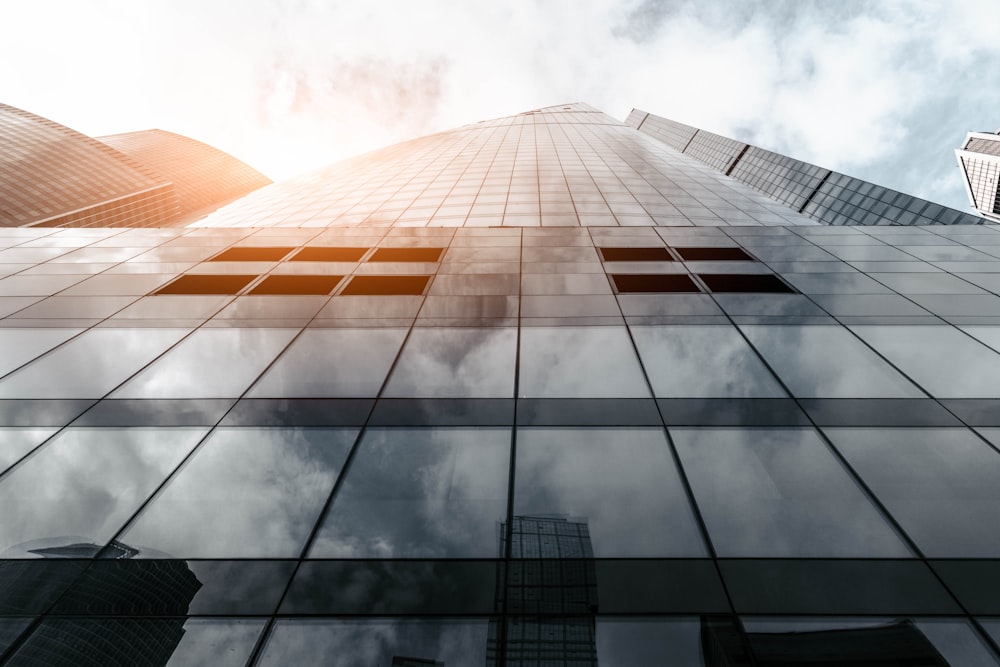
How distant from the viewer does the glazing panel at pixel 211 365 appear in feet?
32.0

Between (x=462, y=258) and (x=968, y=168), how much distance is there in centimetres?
22714

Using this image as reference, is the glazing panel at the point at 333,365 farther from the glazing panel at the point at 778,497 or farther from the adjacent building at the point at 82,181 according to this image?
the adjacent building at the point at 82,181

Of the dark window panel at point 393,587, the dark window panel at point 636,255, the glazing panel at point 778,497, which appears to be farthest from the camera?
the dark window panel at point 636,255

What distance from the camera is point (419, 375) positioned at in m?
10.2

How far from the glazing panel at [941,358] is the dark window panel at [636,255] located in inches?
258

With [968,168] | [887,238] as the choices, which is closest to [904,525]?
[887,238]

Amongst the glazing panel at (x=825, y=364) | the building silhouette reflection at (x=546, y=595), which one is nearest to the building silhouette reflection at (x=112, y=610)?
the building silhouette reflection at (x=546, y=595)

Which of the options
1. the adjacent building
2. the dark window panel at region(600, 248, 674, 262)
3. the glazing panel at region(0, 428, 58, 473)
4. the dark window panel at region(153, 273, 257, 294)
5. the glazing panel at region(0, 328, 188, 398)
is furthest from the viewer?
the adjacent building

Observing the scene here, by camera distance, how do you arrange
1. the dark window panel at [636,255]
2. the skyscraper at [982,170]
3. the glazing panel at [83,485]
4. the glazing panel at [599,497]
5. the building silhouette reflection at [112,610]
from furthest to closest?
the skyscraper at [982,170]
the dark window panel at [636,255]
the glazing panel at [83,485]
the glazing panel at [599,497]
the building silhouette reflection at [112,610]

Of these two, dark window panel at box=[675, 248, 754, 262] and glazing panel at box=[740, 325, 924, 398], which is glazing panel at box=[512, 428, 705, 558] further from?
dark window panel at box=[675, 248, 754, 262]

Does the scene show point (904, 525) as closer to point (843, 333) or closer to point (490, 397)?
point (843, 333)

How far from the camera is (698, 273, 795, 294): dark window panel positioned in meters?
14.0

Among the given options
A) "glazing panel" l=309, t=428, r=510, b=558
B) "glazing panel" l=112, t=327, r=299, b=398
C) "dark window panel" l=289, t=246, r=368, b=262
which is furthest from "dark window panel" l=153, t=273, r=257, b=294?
"glazing panel" l=309, t=428, r=510, b=558

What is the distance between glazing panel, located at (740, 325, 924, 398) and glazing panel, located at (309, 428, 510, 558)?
6.68 m
